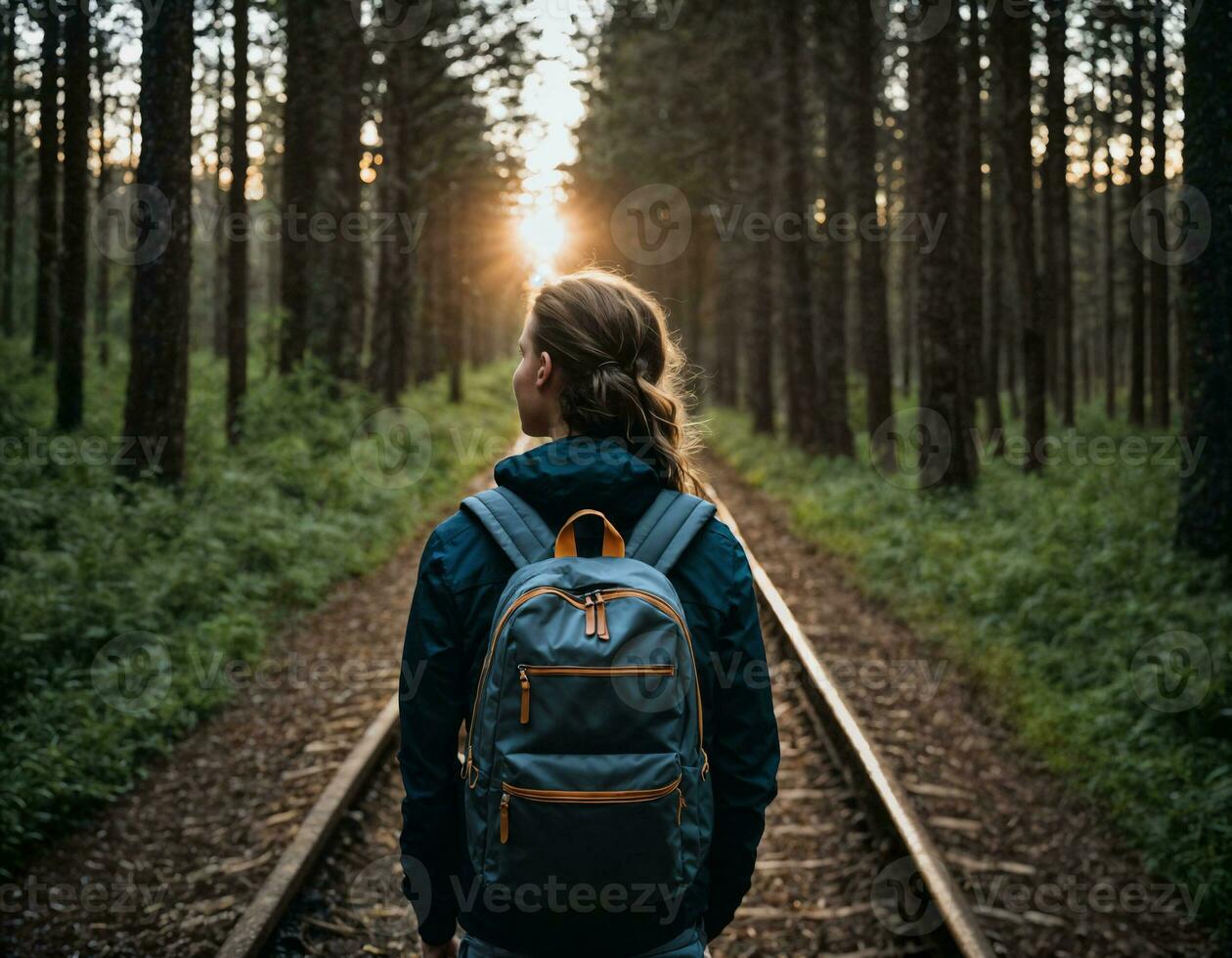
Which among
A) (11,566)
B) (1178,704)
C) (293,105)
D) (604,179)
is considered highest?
(604,179)

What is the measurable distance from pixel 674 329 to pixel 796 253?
8350 millimetres

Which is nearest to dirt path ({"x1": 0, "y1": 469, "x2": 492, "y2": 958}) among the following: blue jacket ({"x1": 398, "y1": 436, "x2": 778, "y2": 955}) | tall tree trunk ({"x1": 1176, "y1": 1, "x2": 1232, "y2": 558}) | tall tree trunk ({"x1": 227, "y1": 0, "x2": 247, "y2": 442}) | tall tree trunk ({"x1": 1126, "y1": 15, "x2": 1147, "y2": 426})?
blue jacket ({"x1": 398, "y1": 436, "x2": 778, "y2": 955})

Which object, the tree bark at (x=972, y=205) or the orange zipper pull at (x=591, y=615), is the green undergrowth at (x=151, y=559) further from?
the tree bark at (x=972, y=205)

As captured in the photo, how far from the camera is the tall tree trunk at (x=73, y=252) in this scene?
14.1 m

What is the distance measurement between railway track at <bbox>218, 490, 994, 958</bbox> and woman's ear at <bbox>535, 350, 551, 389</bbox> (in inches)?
115

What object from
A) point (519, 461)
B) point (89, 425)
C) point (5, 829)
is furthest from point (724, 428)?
point (519, 461)

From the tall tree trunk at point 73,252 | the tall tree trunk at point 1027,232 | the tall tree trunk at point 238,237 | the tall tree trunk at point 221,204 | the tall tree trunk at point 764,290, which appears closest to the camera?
→ the tall tree trunk at point 73,252

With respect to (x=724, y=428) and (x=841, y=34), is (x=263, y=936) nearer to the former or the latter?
(x=841, y=34)

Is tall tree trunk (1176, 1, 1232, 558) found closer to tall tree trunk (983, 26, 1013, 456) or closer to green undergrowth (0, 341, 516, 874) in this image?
green undergrowth (0, 341, 516, 874)

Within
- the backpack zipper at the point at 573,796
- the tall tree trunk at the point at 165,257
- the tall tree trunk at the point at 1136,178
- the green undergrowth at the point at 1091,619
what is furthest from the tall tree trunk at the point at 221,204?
the tall tree trunk at the point at 1136,178

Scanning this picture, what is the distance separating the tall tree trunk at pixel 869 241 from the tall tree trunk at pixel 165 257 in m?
10.7

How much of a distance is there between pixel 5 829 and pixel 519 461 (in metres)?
4.45

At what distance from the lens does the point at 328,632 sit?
8758 millimetres

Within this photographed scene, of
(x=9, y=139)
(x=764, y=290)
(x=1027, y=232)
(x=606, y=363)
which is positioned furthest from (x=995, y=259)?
(x=606, y=363)
